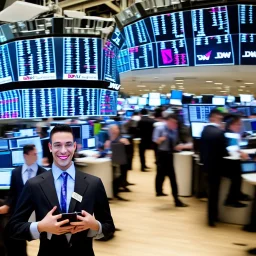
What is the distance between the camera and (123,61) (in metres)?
10.9

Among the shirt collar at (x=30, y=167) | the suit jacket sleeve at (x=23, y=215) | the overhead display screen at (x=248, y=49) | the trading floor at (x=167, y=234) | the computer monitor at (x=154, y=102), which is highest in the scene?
the overhead display screen at (x=248, y=49)

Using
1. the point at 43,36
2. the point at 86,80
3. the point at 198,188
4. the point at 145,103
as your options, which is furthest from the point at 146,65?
the point at 145,103

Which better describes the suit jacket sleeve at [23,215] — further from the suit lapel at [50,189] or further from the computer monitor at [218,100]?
the computer monitor at [218,100]

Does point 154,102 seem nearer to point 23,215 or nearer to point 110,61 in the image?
point 110,61

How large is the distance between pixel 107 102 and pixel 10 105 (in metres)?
2.95

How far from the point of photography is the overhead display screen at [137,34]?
9.30 metres

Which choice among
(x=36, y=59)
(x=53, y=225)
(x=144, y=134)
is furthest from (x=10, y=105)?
(x=53, y=225)

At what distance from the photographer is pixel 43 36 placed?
10617mm

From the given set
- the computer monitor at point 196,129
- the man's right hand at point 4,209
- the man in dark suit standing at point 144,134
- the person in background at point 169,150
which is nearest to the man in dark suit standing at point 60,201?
the man's right hand at point 4,209

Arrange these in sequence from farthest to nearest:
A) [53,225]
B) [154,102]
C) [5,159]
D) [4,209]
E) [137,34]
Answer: [154,102] → [137,34] → [5,159] → [4,209] → [53,225]

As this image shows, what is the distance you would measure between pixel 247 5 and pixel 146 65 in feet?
9.00

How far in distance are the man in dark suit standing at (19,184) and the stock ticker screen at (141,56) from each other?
663cm

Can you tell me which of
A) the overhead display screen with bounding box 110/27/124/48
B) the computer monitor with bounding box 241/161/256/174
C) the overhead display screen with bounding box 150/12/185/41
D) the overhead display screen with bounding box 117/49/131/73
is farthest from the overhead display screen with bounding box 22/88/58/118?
the computer monitor with bounding box 241/161/256/174

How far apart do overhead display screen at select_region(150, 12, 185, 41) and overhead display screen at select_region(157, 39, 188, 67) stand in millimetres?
135
